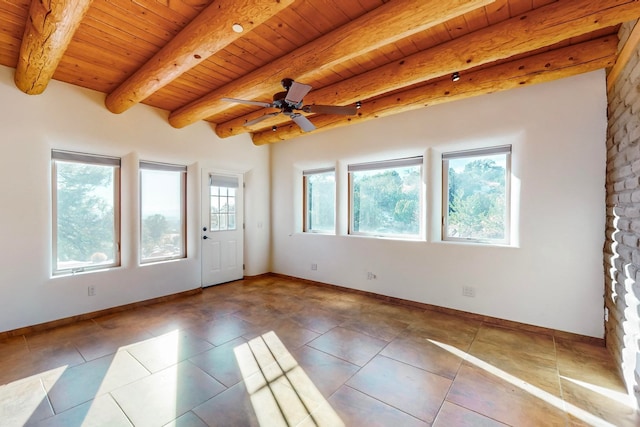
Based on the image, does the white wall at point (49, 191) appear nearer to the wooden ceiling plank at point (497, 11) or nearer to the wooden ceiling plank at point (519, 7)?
the wooden ceiling plank at point (497, 11)

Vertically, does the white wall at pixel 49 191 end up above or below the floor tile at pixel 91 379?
above

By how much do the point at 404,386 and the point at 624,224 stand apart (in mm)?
2167

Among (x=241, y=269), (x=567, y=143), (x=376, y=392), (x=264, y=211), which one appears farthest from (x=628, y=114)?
(x=241, y=269)

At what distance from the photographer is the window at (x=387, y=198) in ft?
13.5

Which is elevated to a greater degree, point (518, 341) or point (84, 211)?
point (84, 211)

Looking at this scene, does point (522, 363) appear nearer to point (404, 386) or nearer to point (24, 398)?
point (404, 386)

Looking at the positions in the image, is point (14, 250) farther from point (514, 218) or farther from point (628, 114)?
point (628, 114)

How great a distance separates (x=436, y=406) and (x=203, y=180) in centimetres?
433

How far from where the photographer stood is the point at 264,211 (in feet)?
18.5

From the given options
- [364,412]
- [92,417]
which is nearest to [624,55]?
[364,412]

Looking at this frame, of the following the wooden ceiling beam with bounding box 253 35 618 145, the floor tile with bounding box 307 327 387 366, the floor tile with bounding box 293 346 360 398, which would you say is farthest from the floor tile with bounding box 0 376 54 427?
the wooden ceiling beam with bounding box 253 35 618 145

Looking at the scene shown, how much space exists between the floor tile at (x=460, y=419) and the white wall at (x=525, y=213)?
1779mm

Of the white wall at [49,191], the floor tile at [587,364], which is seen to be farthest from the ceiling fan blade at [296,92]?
the floor tile at [587,364]

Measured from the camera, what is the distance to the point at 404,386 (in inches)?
85.1
